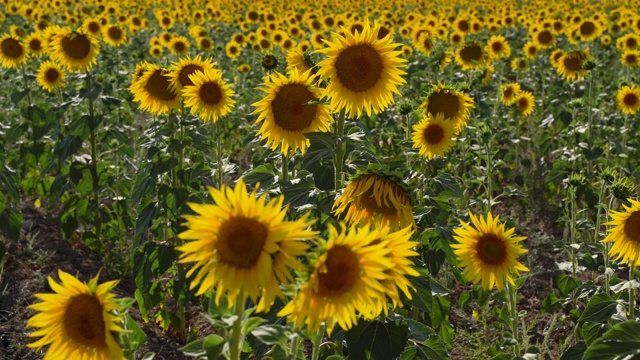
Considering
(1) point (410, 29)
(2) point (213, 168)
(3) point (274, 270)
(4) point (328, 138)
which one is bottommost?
(3) point (274, 270)

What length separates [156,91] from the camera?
13.6 ft

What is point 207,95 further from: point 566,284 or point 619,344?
point 619,344

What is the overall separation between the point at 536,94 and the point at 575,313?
7.52 m

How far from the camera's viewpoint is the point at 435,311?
331 cm

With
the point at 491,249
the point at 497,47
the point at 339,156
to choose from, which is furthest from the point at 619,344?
the point at 497,47

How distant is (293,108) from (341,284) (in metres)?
1.62

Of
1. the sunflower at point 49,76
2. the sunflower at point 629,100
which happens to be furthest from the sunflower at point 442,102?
the sunflower at point 49,76

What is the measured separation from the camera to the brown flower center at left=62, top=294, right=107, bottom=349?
164 centimetres

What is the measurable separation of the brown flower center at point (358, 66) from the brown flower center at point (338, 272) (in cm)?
147

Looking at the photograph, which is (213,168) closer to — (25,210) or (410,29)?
(25,210)

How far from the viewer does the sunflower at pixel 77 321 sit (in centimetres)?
163

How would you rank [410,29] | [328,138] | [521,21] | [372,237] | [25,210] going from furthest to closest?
[521,21] < [410,29] < [25,210] < [328,138] < [372,237]

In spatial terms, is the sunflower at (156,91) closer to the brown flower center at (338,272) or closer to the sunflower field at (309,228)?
the sunflower field at (309,228)

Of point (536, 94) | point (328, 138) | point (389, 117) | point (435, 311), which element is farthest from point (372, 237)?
point (536, 94)
